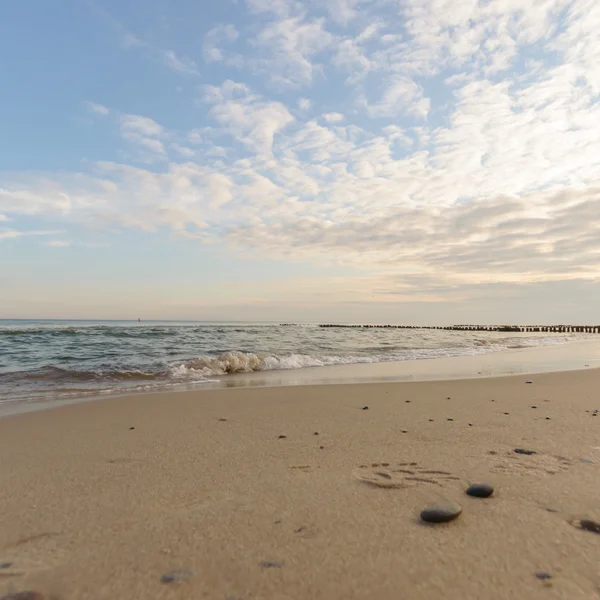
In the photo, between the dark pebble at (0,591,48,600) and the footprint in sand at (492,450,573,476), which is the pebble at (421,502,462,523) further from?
the dark pebble at (0,591,48,600)

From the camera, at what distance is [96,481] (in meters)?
3.42

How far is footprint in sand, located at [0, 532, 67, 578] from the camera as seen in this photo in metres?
2.15

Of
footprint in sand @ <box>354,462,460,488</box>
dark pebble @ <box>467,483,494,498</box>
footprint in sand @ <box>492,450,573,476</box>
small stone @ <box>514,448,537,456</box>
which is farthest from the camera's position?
small stone @ <box>514,448,537,456</box>

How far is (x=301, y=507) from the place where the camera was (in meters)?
2.78

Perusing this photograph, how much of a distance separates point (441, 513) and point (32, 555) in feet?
7.58

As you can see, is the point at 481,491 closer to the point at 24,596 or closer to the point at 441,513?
the point at 441,513

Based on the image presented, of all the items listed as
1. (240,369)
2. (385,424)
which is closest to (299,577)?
(385,424)

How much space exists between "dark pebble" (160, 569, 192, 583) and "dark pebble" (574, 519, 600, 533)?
2188 millimetres

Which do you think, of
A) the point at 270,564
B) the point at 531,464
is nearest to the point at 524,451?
the point at 531,464

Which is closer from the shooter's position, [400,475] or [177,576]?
[177,576]

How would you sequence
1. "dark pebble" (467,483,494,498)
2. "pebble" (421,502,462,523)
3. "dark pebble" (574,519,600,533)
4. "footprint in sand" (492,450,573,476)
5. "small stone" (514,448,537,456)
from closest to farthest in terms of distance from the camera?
1. "dark pebble" (574,519,600,533)
2. "pebble" (421,502,462,523)
3. "dark pebble" (467,483,494,498)
4. "footprint in sand" (492,450,573,476)
5. "small stone" (514,448,537,456)

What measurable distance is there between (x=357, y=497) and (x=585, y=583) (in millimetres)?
1353

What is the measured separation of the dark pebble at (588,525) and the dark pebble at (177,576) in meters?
2.19

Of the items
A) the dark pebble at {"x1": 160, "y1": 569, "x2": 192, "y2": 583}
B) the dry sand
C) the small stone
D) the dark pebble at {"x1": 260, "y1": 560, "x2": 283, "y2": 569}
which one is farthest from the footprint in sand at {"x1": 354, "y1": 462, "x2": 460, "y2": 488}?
the dark pebble at {"x1": 160, "y1": 569, "x2": 192, "y2": 583}
